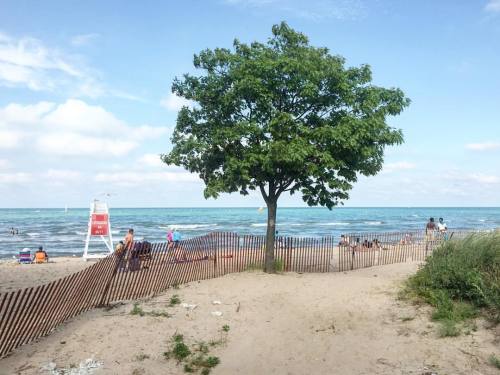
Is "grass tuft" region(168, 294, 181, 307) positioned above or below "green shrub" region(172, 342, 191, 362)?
above

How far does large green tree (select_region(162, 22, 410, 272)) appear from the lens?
13727 mm

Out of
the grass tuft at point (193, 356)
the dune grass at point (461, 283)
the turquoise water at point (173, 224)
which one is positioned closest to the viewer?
the grass tuft at point (193, 356)

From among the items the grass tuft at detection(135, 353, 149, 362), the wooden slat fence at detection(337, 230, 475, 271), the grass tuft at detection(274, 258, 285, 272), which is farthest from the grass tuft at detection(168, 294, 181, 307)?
the wooden slat fence at detection(337, 230, 475, 271)

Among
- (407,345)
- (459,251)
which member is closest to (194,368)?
(407,345)

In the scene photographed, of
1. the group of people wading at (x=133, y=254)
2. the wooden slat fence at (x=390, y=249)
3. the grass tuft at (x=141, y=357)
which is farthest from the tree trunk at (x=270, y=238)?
the grass tuft at (x=141, y=357)

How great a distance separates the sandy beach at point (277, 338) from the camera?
8.49m

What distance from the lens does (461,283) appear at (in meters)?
10.2

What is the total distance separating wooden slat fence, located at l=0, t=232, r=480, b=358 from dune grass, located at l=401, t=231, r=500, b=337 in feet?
19.2

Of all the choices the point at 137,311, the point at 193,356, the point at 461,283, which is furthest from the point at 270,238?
the point at 193,356

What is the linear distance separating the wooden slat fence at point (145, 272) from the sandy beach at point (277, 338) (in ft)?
1.22

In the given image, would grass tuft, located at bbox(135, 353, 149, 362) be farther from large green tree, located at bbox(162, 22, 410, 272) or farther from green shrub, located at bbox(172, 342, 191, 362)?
large green tree, located at bbox(162, 22, 410, 272)

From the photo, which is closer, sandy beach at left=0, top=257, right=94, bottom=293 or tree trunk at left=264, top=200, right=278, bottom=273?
tree trunk at left=264, top=200, right=278, bottom=273

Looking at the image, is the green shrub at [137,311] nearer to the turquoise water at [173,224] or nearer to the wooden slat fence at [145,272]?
the wooden slat fence at [145,272]

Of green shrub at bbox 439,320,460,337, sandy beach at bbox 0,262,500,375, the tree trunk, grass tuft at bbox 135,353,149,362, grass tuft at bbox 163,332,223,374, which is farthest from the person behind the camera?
the tree trunk
